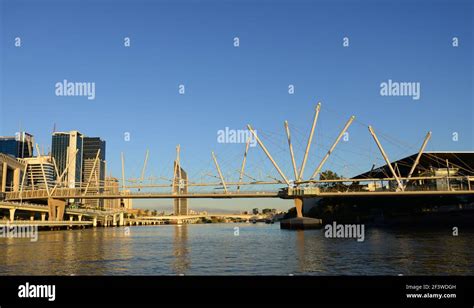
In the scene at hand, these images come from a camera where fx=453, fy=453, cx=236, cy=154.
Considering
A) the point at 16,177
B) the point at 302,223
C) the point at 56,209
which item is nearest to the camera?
the point at 302,223

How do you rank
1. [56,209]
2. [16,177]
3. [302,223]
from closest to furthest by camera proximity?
[302,223], [56,209], [16,177]

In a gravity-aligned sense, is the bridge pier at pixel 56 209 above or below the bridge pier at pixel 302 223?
above

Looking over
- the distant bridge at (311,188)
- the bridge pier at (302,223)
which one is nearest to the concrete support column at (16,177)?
the distant bridge at (311,188)

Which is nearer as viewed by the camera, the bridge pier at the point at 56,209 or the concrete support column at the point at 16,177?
the bridge pier at the point at 56,209

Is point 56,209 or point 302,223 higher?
point 56,209

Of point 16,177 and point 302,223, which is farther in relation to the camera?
point 16,177

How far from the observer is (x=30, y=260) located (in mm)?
34156

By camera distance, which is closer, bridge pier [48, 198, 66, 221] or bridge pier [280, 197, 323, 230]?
bridge pier [280, 197, 323, 230]

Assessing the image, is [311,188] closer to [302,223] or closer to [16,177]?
[302,223]

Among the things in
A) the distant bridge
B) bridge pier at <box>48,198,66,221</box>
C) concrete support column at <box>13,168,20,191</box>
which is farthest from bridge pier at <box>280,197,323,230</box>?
concrete support column at <box>13,168,20,191</box>

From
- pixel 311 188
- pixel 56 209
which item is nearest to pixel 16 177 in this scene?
pixel 56 209

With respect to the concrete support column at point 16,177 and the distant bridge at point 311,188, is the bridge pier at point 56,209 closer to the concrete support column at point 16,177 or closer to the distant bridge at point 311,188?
the distant bridge at point 311,188

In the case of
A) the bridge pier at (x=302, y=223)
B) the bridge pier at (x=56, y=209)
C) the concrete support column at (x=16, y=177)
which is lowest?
the bridge pier at (x=302, y=223)

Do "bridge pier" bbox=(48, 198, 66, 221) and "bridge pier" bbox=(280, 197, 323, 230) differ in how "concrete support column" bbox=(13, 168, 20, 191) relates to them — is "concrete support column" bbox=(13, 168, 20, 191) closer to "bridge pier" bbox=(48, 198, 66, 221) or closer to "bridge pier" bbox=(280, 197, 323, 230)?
"bridge pier" bbox=(48, 198, 66, 221)
